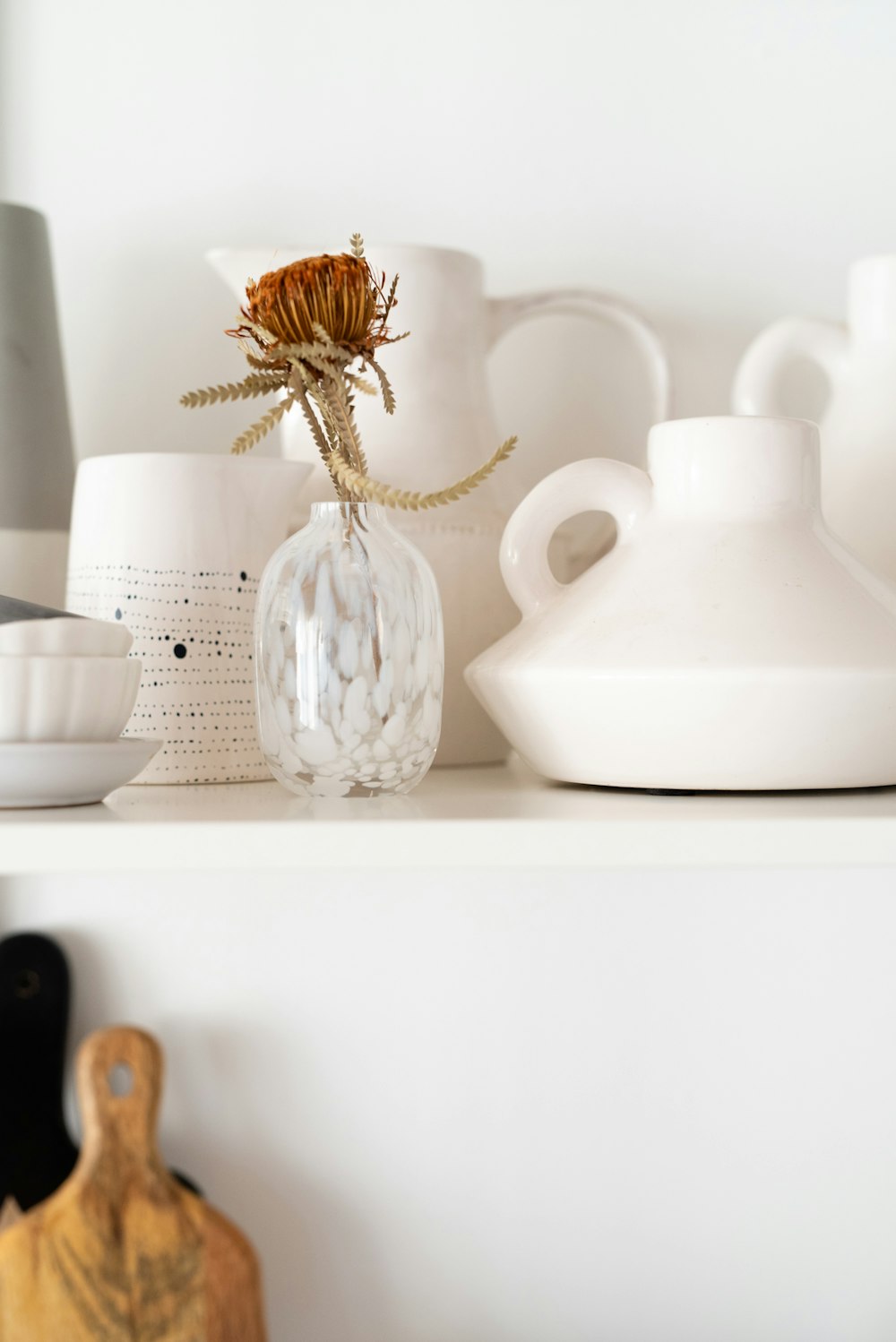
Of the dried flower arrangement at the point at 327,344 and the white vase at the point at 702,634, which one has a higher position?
the dried flower arrangement at the point at 327,344

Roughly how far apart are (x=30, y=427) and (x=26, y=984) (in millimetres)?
277

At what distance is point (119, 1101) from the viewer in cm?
56

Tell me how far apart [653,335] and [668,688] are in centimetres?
25

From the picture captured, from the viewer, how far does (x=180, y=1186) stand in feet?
1.88

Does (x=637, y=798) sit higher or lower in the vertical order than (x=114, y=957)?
higher

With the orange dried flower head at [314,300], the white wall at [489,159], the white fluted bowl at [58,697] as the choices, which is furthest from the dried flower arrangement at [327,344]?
the white wall at [489,159]

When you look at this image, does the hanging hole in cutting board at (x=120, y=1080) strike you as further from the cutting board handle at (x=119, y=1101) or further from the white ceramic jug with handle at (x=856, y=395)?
the white ceramic jug with handle at (x=856, y=395)

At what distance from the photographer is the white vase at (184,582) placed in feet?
1.55

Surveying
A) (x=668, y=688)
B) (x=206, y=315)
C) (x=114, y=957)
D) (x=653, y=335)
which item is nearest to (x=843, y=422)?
(x=653, y=335)

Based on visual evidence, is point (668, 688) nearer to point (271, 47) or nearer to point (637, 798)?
point (637, 798)

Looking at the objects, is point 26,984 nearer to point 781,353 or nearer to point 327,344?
point 327,344

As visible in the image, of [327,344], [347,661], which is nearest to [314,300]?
[327,344]

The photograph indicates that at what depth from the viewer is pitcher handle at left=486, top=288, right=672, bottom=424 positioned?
575mm

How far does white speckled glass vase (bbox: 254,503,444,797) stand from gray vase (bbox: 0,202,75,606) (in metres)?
0.15
